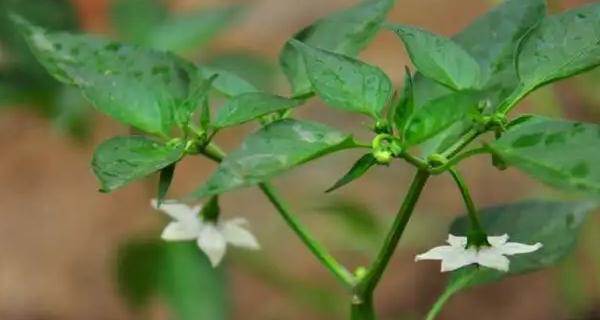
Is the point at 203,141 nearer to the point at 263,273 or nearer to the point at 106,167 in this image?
the point at 106,167

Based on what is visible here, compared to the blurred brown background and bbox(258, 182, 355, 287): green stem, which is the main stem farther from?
the blurred brown background

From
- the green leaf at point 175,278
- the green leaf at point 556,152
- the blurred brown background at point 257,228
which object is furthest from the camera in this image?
the blurred brown background at point 257,228

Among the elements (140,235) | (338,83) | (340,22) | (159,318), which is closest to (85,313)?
(159,318)

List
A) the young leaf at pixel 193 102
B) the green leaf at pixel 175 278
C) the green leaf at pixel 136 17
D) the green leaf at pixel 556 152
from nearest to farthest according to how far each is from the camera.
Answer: the green leaf at pixel 556 152, the young leaf at pixel 193 102, the green leaf at pixel 175 278, the green leaf at pixel 136 17

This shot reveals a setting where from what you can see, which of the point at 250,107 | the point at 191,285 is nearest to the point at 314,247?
the point at 250,107

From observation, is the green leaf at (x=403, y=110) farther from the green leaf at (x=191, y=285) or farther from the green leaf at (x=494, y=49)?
the green leaf at (x=191, y=285)

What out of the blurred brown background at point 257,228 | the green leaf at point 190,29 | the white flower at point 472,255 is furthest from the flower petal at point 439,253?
the blurred brown background at point 257,228
